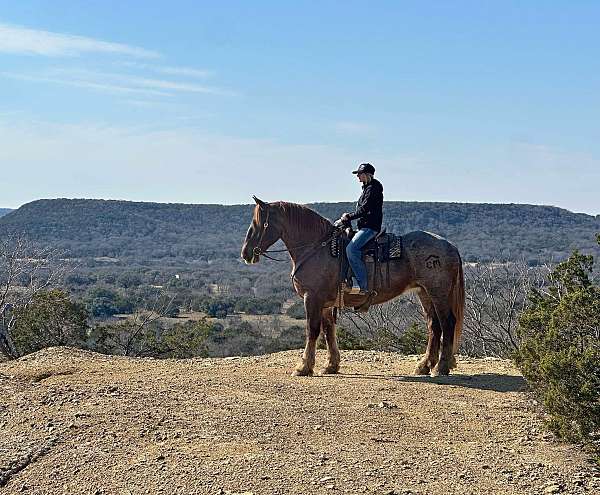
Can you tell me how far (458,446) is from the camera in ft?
24.4

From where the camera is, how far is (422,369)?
422 inches

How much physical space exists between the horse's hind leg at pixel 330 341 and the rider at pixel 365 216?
0.86 meters

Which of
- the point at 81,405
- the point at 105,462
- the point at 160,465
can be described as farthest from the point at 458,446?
the point at 81,405

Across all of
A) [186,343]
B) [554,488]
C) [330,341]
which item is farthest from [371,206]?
[186,343]

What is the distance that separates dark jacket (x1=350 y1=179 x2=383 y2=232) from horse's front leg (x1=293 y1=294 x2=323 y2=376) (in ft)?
4.03

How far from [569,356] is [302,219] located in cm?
443

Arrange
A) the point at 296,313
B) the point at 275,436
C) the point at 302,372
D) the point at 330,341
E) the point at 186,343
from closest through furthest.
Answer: the point at 275,436 < the point at 302,372 < the point at 330,341 < the point at 186,343 < the point at 296,313

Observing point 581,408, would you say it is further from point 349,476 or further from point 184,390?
point 184,390

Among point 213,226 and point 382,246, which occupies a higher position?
point 382,246

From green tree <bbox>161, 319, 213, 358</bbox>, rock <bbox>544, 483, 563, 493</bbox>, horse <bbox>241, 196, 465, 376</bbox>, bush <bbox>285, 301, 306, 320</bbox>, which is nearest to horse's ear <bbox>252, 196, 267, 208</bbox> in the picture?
horse <bbox>241, 196, 465, 376</bbox>

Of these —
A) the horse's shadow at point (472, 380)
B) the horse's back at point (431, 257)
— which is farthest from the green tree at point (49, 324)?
the horse's back at point (431, 257)

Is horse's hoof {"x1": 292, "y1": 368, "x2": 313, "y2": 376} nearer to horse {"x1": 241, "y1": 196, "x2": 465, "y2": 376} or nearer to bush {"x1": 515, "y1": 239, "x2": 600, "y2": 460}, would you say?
horse {"x1": 241, "y1": 196, "x2": 465, "y2": 376}

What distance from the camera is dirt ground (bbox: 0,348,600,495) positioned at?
6.67 metres

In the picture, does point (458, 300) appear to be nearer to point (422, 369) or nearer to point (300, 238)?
point (422, 369)
